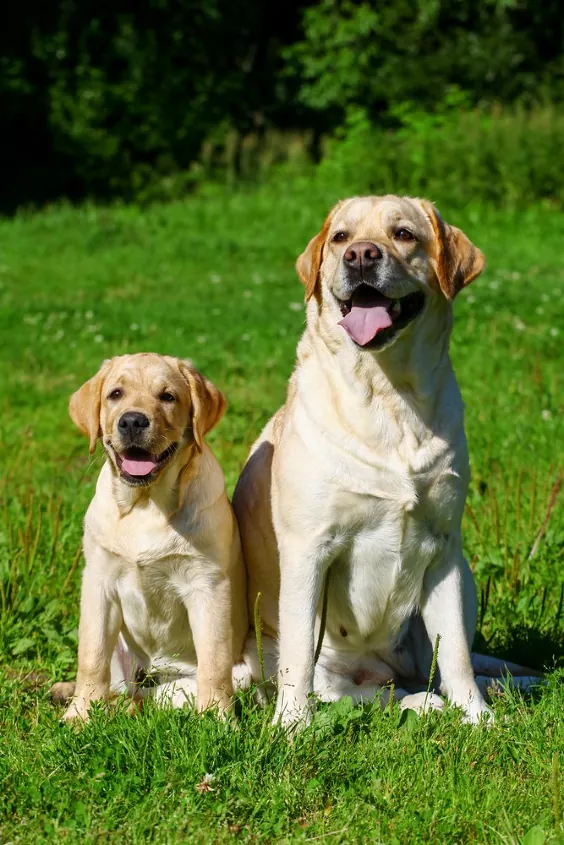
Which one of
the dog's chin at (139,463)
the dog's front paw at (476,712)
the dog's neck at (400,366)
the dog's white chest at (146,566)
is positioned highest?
the dog's neck at (400,366)

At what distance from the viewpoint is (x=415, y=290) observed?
13.3ft

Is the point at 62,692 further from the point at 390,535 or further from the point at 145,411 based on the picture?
the point at 390,535

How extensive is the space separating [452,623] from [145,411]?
4.57 ft

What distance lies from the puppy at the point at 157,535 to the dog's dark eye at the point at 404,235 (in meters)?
0.94

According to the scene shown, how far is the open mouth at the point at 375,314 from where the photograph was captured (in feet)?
13.0

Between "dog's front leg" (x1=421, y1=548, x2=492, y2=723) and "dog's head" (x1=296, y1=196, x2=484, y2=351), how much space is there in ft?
2.92

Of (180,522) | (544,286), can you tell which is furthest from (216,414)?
(544,286)

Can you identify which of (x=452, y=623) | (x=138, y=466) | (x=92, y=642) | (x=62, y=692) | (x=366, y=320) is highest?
(x=366, y=320)

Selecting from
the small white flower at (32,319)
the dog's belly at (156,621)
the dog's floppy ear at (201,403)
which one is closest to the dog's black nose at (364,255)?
the dog's floppy ear at (201,403)

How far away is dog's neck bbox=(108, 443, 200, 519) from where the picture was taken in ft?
13.9

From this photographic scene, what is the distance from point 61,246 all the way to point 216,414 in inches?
451

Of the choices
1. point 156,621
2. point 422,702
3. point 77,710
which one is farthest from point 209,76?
point 422,702

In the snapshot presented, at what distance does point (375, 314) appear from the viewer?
3.99 metres

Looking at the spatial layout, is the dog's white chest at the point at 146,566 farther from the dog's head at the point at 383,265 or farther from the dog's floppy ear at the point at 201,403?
the dog's head at the point at 383,265
